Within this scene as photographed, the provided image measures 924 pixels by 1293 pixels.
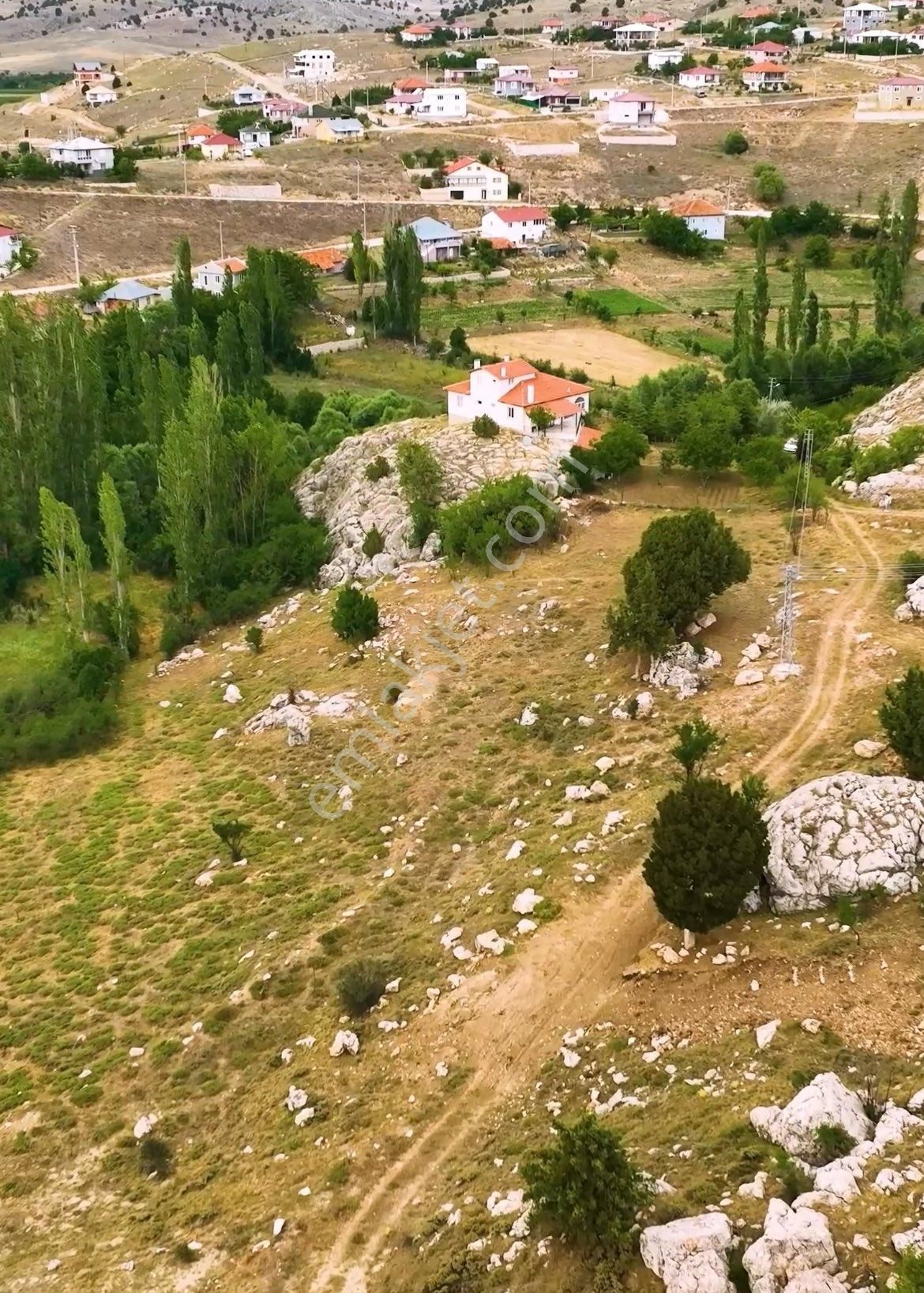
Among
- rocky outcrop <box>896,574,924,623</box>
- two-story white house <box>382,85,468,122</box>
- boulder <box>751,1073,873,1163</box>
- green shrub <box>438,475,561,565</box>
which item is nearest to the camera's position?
boulder <box>751,1073,873,1163</box>

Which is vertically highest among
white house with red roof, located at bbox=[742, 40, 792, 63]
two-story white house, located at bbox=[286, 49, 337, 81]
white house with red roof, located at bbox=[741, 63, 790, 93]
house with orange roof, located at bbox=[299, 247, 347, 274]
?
two-story white house, located at bbox=[286, 49, 337, 81]

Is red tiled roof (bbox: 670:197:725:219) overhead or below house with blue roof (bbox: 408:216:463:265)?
Result: overhead

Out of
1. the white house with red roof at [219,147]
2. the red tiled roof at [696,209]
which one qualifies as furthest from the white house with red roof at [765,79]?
the white house with red roof at [219,147]

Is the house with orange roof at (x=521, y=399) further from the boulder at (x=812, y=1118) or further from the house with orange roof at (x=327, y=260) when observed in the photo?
the house with orange roof at (x=327, y=260)

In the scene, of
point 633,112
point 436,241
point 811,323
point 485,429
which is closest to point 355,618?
point 485,429

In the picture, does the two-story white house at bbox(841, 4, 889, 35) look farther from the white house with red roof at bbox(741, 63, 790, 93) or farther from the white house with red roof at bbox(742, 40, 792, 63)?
the white house with red roof at bbox(741, 63, 790, 93)

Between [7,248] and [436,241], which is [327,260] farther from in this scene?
[7,248]

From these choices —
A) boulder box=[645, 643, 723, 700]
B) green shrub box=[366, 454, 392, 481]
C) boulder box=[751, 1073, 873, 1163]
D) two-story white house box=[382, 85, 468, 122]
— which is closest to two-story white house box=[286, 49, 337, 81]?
two-story white house box=[382, 85, 468, 122]
